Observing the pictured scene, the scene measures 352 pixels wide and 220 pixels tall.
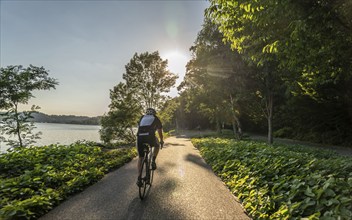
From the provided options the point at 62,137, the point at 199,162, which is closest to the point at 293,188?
the point at 199,162

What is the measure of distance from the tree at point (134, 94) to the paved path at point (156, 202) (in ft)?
46.3

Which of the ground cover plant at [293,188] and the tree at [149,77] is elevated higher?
the tree at [149,77]

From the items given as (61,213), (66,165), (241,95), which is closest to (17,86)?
(66,165)

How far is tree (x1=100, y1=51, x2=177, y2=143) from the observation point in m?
20.4

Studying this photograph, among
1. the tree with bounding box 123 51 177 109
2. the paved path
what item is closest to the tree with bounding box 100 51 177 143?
the tree with bounding box 123 51 177 109

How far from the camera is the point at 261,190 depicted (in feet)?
15.2

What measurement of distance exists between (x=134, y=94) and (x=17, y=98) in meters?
13.1

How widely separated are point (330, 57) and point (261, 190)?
5.06m

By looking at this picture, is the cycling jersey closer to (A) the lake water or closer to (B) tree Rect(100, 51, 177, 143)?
(A) the lake water

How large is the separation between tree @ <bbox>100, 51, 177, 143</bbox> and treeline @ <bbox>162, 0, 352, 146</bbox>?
9.92 ft

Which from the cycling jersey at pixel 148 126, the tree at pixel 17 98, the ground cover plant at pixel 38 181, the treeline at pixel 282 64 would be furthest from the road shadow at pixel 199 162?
the tree at pixel 17 98

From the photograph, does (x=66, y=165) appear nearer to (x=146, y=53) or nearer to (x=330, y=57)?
(x=330, y=57)

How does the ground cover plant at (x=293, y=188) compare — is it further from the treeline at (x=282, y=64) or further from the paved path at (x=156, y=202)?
the treeline at (x=282, y=64)

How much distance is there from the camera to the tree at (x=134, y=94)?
2042 centimetres
